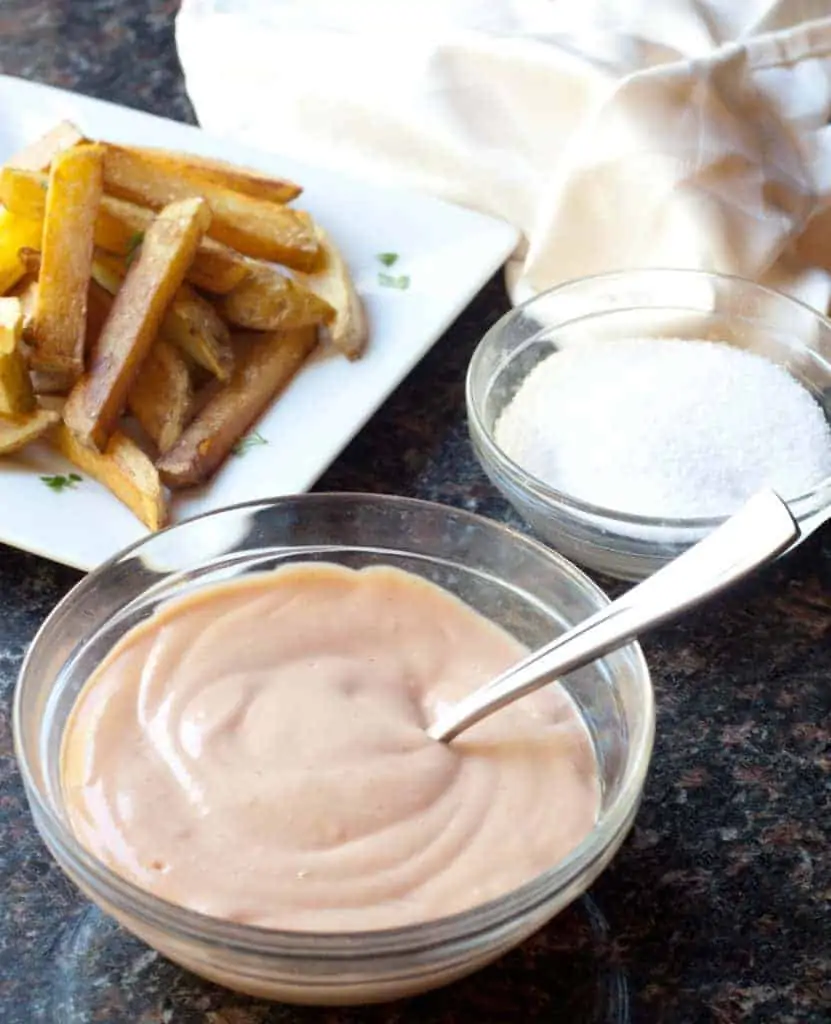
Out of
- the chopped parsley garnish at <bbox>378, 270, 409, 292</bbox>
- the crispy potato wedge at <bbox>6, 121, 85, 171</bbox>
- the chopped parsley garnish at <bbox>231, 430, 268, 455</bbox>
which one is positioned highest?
the crispy potato wedge at <bbox>6, 121, 85, 171</bbox>

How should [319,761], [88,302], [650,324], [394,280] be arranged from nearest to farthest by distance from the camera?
1. [319,761]
2. [88,302]
3. [650,324]
4. [394,280]

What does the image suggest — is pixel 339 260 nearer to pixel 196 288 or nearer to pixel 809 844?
pixel 196 288

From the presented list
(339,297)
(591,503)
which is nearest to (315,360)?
(339,297)

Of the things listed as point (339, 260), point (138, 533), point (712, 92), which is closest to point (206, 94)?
point (339, 260)

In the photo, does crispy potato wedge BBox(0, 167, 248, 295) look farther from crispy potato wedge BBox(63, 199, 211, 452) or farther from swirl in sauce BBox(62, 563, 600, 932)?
swirl in sauce BBox(62, 563, 600, 932)

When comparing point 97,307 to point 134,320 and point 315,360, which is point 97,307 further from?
point 315,360

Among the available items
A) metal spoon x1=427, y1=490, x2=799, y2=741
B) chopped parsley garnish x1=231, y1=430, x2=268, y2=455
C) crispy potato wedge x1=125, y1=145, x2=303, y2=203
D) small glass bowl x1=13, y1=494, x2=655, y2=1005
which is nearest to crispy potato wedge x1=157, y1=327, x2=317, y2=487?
chopped parsley garnish x1=231, y1=430, x2=268, y2=455
